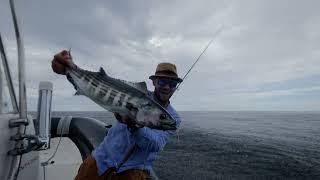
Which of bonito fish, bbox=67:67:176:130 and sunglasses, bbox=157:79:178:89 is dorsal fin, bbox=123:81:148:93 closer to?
bonito fish, bbox=67:67:176:130

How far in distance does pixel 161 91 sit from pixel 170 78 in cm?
21

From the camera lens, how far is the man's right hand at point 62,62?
366cm

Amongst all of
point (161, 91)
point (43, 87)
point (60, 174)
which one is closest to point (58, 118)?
point (60, 174)

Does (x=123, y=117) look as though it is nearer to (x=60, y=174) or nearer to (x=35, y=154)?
(x=35, y=154)

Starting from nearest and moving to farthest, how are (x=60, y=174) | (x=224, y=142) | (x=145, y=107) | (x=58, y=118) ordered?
1. (x=145, y=107)
2. (x=60, y=174)
3. (x=58, y=118)
4. (x=224, y=142)

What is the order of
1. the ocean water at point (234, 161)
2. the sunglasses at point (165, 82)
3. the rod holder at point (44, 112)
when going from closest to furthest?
the sunglasses at point (165, 82)
the rod holder at point (44, 112)
the ocean water at point (234, 161)

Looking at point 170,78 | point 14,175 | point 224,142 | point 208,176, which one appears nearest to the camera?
point 14,175

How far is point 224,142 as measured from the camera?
23.4m

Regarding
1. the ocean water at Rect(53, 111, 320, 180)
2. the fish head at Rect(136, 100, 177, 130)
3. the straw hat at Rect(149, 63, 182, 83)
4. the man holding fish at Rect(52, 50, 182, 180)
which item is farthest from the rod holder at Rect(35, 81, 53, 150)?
the ocean water at Rect(53, 111, 320, 180)

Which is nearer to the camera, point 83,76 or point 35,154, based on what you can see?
point 83,76

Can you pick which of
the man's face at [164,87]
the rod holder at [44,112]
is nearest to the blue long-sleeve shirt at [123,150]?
the man's face at [164,87]

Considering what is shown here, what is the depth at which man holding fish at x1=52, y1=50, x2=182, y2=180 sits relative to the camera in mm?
3439

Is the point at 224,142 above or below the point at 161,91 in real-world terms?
below

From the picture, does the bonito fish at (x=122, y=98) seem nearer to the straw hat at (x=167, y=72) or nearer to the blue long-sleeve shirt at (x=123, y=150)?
the blue long-sleeve shirt at (x=123, y=150)
